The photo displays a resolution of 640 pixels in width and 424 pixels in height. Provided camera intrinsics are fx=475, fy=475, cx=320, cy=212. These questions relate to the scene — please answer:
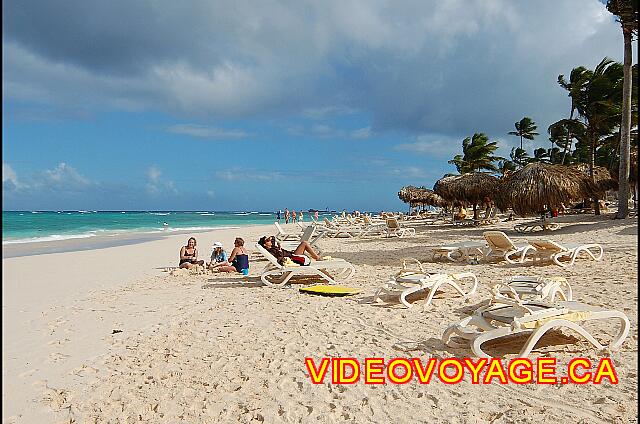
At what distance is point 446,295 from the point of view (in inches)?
234

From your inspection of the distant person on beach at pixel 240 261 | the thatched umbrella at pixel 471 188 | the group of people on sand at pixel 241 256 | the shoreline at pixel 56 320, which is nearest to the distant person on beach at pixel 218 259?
the group of people on sand at pixel 241 256

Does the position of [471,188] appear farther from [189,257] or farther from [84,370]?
[84,370]

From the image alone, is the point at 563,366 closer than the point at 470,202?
Yes

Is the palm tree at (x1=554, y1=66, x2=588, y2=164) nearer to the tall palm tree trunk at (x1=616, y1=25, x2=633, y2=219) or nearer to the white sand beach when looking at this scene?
the tall palm tree trunk at (x1=616, y1=25, x2=633, y2=219)

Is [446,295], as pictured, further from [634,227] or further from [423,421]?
[634,227]

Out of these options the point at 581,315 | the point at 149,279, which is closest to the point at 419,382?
the point at 581,315

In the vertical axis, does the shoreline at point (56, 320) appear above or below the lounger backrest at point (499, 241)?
below

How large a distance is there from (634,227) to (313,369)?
11796 mm

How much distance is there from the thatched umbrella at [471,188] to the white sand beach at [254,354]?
34.3ft

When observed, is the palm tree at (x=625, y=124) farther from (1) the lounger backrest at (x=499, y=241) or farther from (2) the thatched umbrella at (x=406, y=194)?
(2) the thatched umbrella at (x=406, y=194)

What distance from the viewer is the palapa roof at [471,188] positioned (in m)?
17.7

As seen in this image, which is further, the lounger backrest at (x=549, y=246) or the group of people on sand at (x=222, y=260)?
the group of people on sand at (x=222, y=260)

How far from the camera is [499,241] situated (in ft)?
27.5

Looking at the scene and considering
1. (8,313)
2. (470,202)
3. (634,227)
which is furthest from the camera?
(470,202)
